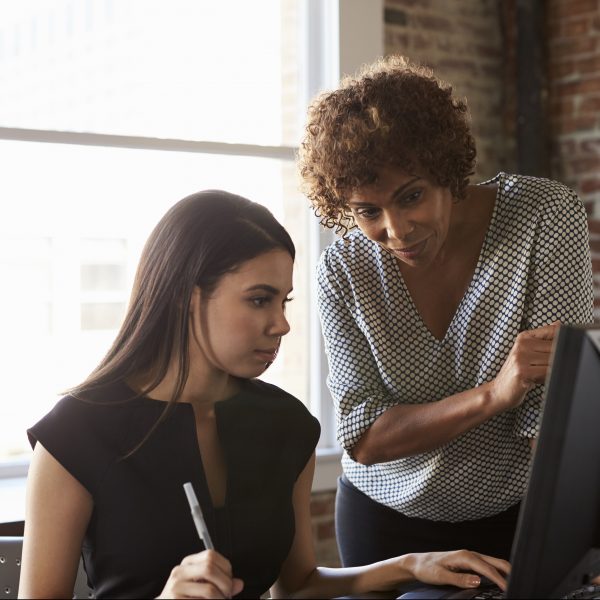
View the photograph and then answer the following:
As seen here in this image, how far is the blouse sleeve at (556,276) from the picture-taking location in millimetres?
1918

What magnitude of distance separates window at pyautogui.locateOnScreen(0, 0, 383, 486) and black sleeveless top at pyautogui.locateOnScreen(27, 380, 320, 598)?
1550 mm

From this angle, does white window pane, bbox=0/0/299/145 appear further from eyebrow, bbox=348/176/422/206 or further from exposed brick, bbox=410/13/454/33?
eyebrow, bbox=348/176/422/206

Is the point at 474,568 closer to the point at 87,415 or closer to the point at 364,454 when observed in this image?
the point at 364,454

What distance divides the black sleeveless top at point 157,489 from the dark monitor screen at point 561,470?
616 mm

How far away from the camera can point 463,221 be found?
6.82 ft

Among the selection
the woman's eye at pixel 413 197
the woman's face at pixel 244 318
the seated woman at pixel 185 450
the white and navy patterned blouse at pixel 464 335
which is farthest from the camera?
the white and navy patterned blouse at pixel 464 335

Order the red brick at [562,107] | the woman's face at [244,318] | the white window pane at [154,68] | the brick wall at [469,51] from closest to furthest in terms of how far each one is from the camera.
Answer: the woman's face at [244,318]
the white window pane at [154,68]
the brick wall at [469,51]
the red brick at [562,107]

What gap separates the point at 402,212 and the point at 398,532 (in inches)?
27.5

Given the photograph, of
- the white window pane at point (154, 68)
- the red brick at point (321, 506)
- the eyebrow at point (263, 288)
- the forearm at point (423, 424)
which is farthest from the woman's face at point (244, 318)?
the red brick at point (321, 506)

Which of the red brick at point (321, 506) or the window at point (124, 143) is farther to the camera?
the red brick at point (321, 506)

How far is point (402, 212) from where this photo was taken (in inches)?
72.1

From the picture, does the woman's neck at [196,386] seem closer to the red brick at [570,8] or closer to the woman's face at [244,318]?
the woman's face at [244,318]

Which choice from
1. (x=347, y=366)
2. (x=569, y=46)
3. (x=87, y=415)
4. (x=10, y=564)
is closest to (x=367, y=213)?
(x=347, y=366)

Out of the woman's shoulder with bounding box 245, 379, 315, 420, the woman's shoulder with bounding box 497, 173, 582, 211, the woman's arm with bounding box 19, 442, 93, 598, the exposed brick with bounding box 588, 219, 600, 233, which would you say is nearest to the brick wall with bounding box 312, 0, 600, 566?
the exposed brick with bounding box 588, 219, 600, 233
